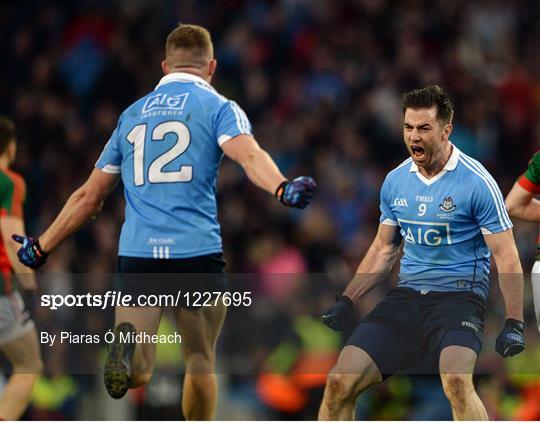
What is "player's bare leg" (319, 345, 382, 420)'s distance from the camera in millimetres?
6848

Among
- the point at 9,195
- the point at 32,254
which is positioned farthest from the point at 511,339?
the point at 9,195

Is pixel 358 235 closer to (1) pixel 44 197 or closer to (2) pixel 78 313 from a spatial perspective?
(1) pixel 44 197

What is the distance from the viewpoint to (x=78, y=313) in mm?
8344

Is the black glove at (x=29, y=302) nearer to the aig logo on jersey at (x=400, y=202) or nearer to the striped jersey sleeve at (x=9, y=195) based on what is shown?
the striped jersey sleeve at (x=9, y=195)

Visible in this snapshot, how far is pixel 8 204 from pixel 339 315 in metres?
2.39

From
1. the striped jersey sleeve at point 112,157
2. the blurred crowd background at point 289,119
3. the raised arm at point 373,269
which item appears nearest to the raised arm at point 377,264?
the raised arm at point 373,269

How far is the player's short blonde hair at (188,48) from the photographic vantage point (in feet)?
24.0

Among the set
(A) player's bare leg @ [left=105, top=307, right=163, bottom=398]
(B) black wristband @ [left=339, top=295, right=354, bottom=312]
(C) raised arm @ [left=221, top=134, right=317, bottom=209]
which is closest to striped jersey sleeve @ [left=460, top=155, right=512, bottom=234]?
(B) black wristband @ [left=339, top=295, right=354, bottom=312]

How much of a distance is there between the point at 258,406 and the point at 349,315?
311 cm

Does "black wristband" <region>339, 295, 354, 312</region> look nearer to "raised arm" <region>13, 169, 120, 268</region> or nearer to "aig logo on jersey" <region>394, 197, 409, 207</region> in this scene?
"aig logo on jersey" <region>394, 197, 409, 207</region>

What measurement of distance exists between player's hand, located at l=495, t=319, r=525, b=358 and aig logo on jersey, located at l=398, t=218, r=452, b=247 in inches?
21.0

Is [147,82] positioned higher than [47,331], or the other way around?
[147,82]

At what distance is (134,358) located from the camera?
7086mm

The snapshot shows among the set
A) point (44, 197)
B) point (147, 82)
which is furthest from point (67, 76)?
point (44, 197)
